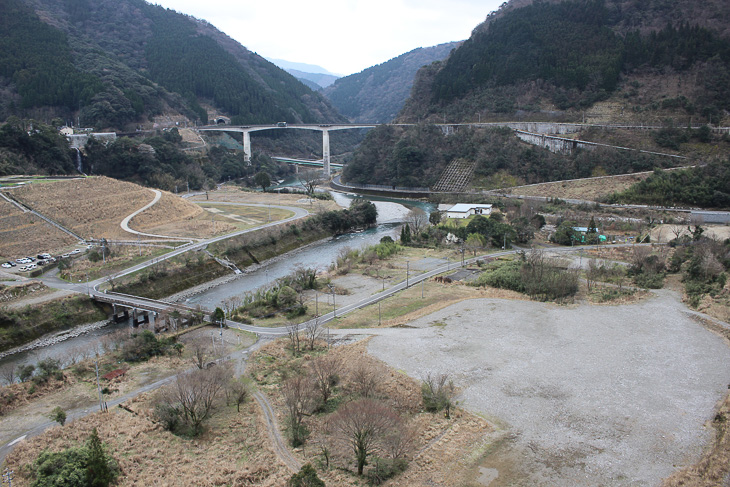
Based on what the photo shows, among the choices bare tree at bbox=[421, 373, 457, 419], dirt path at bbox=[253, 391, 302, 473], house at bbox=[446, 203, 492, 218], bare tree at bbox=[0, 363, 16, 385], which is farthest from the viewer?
Answer: house at bbox=[446, 203, 492, 218]

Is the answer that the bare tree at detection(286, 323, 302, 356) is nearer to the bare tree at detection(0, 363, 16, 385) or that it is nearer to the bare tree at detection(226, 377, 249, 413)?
the bare tree at detection(226, 377, 249, 413)

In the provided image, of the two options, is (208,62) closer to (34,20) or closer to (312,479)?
(34,20)

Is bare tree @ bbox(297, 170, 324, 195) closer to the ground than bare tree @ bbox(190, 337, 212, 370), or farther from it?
farther from it

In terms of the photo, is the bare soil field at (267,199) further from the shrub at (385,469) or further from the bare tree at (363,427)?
the shrub at (385,469)

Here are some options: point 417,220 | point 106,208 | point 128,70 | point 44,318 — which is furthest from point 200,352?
point 128,70

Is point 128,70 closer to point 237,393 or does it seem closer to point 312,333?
point 312,333

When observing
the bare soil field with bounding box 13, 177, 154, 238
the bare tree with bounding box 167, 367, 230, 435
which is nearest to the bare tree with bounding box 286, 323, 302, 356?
the bare tree with bounding box 167, 367, 230, 435

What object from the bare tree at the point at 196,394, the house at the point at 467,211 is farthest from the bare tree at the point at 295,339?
the house at the point at 467,211
